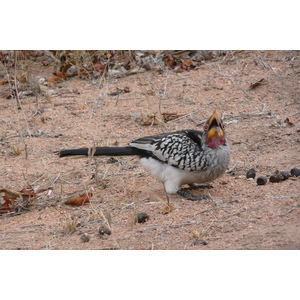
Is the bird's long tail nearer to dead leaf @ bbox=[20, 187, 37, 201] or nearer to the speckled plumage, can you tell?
the speckled plumage

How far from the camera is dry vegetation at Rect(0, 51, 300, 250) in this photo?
377cm

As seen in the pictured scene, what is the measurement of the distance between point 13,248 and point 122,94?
3.75m

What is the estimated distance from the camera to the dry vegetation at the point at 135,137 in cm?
377

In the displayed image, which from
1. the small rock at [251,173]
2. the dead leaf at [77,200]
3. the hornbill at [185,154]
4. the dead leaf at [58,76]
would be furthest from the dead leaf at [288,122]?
the dead leaf at [58,76]

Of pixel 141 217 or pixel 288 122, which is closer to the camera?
pixel 141 217

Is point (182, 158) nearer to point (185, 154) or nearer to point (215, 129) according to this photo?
point (185, 154)

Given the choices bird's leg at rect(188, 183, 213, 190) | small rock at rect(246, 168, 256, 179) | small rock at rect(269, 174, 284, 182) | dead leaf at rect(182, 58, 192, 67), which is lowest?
bird's leg at rect(188, 183, 213, 190)

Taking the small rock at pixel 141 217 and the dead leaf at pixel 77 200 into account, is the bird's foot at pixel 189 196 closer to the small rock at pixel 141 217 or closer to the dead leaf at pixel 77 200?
the small rock at pixel 141 217

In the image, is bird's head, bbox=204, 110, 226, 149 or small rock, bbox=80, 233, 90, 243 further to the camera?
bird's head, bbox=204, 110, 226, 149

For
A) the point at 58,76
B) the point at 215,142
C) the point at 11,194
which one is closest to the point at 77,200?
the point at 11,194

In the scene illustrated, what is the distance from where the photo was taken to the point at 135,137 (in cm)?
600

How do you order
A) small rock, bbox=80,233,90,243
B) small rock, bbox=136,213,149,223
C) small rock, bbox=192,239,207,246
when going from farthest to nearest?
1. small rock, bbox=136,213,149,223
2. small rock, bbox=80,233,90,243
3. small rock, bbox=192,239,207,246

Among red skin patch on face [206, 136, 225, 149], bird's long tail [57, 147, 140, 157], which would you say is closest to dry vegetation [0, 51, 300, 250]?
bird's long tail [57, 147, 140, 157]

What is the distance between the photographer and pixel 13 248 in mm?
3734
